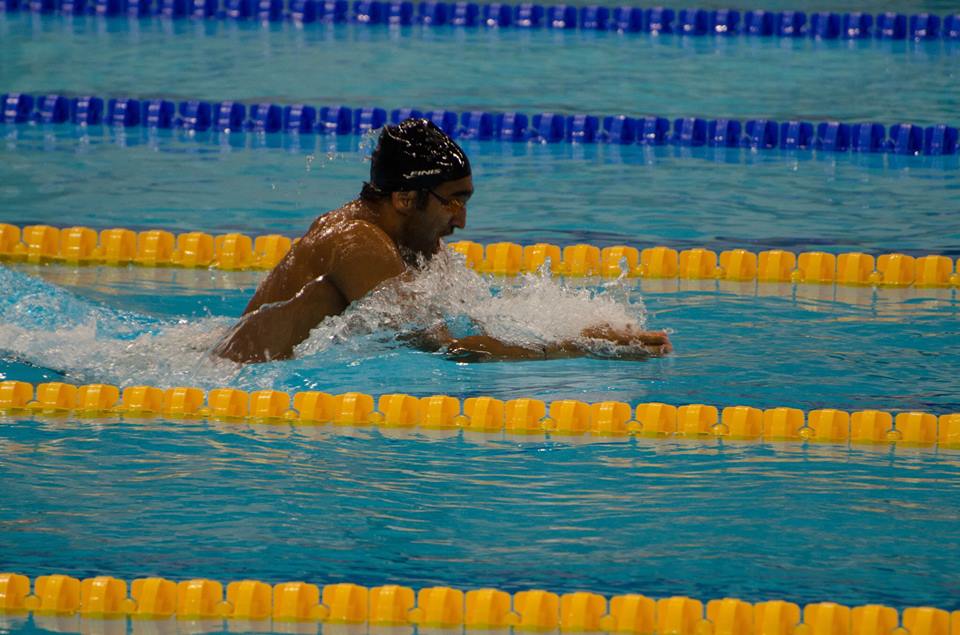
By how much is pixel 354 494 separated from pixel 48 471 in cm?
86

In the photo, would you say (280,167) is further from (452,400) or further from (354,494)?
(354,494)

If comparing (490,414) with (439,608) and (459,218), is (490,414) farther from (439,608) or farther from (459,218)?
(439,608)

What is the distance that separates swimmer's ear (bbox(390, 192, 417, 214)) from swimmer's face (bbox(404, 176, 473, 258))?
2cm

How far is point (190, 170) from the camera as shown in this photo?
8.37 metres

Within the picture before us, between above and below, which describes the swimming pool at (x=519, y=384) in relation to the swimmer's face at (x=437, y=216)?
below

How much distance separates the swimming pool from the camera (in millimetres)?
3553

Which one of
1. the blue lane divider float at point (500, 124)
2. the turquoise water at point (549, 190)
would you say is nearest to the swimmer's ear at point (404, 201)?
→ the turquoise water at point (549, 190)

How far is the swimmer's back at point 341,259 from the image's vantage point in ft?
14.9

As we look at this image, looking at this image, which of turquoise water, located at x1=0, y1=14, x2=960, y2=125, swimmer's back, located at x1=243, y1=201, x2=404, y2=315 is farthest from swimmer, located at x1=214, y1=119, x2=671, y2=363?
turquoise water, located at x1=0, y1=14, x2=960, y2=125

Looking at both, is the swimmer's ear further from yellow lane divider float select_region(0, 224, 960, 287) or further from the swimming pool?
yellow lane divider float select_region(0, 224, 960, 287)

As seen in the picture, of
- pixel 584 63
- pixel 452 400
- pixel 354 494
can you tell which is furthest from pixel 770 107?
pixel 354 494

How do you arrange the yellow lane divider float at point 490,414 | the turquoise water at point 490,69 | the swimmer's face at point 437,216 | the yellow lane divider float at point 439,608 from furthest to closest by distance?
the turquoise water at point 490,69
the swimmer's face at point 437,216
the yellow lane divider float at point 490,414
the yellow lane divider float at point 439,608

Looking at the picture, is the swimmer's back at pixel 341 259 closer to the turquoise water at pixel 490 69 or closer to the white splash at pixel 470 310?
the white splash at pixel 470 310

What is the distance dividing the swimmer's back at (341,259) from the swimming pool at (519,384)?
13 cm
